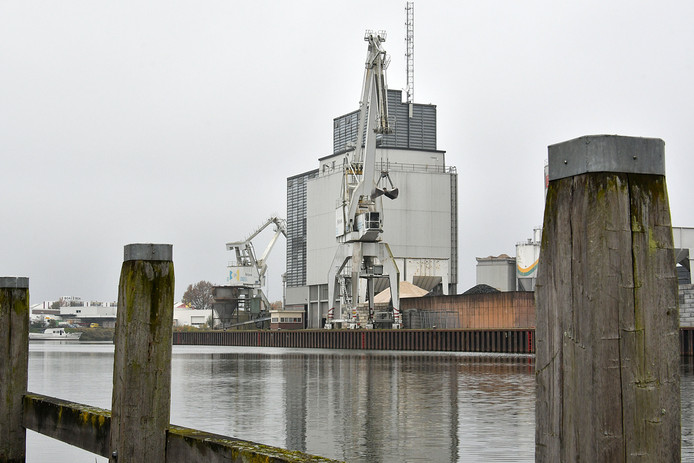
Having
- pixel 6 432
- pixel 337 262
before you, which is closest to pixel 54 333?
pixel 337 262

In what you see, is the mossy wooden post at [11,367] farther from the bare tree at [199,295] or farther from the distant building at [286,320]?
the bare tree at [199,295]

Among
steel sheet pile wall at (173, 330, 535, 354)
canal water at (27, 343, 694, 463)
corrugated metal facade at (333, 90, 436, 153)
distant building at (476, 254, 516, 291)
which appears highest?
corrugated metal facade at (333, 90, 436, 153)

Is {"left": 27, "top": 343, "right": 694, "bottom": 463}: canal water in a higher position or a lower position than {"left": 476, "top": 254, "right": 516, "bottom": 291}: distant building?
lower

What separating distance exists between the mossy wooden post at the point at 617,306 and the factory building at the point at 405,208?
80337 millimetres

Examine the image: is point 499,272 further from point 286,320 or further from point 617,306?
point 617,306

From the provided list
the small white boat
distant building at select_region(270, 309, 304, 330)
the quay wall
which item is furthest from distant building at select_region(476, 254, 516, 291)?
the small white boat

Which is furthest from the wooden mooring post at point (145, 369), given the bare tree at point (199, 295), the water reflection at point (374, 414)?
the bare tree at point (199, 295)

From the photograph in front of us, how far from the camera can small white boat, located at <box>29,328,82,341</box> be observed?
153875 mm

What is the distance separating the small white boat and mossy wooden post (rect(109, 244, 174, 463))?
155m

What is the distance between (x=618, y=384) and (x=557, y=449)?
1.08ft

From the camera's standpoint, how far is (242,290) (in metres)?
107

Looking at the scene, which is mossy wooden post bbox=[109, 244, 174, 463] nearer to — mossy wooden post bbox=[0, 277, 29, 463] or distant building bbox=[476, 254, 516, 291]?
mossy wooden post bbox=[0, 277, 29, 463]

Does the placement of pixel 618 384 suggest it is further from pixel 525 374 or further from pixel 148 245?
pixel 525 374

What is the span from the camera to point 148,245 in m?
5.99
